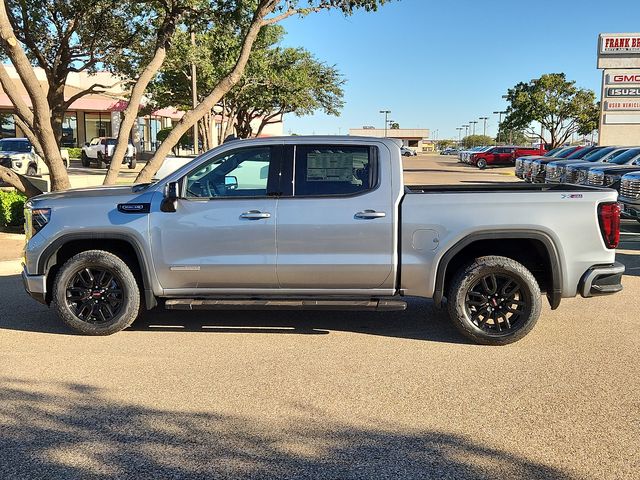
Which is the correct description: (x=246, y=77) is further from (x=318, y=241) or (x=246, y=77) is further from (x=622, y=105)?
(x=318, y=241)

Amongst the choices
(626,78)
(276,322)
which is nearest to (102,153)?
(626,78)

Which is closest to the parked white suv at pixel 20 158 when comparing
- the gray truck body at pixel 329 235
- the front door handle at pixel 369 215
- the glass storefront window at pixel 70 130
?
the glass storefront window at pixel 70 130

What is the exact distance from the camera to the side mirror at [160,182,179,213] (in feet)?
17.9

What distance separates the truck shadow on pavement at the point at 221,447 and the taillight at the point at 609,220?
2617mm

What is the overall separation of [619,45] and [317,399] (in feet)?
98.8

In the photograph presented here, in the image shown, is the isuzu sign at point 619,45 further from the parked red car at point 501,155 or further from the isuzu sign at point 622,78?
the parked red car at point 501,155

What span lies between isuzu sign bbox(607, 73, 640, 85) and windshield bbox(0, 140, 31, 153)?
26551 mm

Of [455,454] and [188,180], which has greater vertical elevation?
[188,180]

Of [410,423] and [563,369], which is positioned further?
[563,369]

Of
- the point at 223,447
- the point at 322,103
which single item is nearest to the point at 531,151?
the point at 322,103

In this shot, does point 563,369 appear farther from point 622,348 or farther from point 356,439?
point 356,439

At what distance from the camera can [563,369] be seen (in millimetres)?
4918

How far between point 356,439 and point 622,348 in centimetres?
304

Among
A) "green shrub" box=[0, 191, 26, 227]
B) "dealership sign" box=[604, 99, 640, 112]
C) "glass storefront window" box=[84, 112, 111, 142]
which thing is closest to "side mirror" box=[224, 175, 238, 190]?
"green shrub" box=[0, 191, 26, 227]
